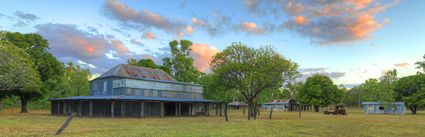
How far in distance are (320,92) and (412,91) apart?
819 inches

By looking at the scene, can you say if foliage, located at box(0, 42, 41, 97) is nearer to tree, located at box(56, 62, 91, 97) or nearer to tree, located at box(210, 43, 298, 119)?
tree, located at box(210, 43, 298, 119)

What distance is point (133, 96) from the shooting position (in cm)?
4972

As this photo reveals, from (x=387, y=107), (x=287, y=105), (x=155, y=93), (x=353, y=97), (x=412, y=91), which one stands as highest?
(x=155, y=93)

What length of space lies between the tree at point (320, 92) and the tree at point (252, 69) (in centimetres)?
4521

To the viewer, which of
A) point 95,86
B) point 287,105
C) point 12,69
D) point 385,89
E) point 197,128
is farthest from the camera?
point 287,105

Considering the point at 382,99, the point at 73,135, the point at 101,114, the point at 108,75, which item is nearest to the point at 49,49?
the point at 108,75

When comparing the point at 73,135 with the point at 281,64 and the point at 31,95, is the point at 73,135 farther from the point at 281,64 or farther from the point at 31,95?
the point at 31,95

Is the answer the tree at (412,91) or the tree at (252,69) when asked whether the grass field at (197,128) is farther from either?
the tree at (412,91)

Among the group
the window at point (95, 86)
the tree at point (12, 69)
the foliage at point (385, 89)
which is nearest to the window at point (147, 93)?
the window at point (95, 86)

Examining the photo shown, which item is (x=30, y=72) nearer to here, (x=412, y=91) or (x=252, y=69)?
(x=252, y=69)

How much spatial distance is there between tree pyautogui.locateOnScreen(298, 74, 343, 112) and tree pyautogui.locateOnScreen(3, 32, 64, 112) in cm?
6273

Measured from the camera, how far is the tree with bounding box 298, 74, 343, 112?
88.9 meters

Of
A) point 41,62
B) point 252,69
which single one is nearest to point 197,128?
point 252,69

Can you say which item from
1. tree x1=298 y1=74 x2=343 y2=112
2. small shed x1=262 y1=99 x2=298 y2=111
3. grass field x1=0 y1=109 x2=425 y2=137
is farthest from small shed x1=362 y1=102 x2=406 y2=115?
grass field x1=0 y1=109 x2=425 y2=137
